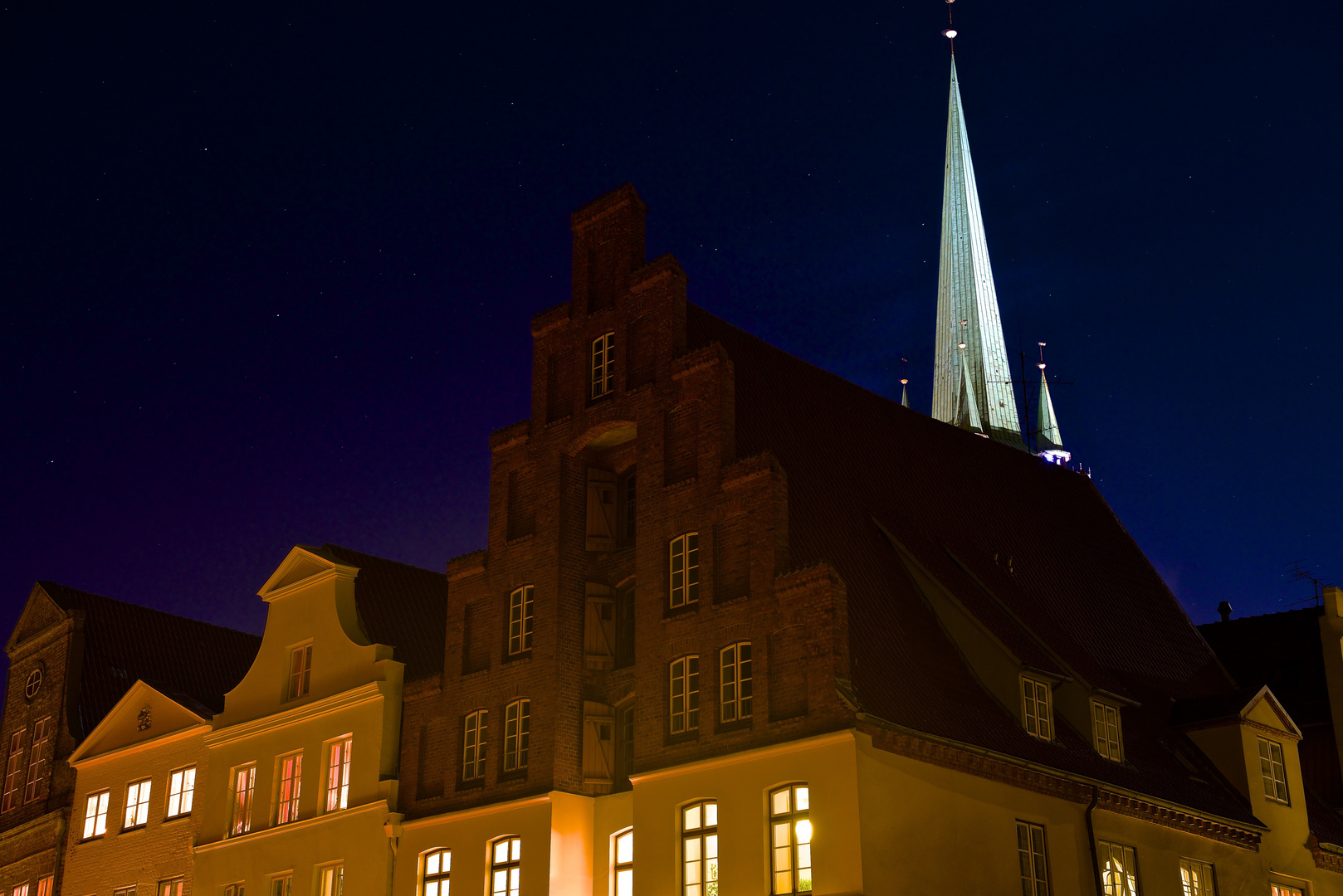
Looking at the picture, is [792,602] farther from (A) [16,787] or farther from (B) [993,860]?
(A) [16,787]

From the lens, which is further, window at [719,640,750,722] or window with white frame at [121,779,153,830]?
window with white frame at [121,779,153,830]

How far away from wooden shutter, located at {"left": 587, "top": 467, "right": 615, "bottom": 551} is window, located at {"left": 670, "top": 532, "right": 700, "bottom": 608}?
3.08 m

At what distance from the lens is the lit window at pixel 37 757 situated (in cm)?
4869

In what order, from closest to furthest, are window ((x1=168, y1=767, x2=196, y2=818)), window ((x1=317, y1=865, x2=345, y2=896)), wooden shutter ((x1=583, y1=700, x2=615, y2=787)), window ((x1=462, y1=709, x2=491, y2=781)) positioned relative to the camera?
wooden shutter ((x1=583, y1=700, x2=615, y2=787))
window ((x1=462, y1=709, x2=491, y2=781))
window ((x1=317, y1=865, x2=345, y2=896))
window ((x1=168, y1=767, x2=196, y2=818))

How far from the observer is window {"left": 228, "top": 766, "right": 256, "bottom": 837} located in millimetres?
40531

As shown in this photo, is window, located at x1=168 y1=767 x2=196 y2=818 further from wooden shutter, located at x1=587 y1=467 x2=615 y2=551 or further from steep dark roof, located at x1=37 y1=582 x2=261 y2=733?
wooden shutter, located at x1=587 y1=467 x2=615 y2=551

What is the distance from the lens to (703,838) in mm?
30328

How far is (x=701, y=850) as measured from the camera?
30359mm

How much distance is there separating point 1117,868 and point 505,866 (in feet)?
42.2

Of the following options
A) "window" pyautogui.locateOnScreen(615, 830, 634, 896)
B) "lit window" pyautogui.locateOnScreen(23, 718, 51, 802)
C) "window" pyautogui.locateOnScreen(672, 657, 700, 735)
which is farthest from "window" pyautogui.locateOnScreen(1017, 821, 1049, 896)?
"lit window" pyautogui.locateOnScreen(23, 718, 51, 802)

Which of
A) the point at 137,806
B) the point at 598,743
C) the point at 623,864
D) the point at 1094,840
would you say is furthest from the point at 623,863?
the point at 137,806

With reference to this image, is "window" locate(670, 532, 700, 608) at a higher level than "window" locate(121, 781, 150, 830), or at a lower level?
higher

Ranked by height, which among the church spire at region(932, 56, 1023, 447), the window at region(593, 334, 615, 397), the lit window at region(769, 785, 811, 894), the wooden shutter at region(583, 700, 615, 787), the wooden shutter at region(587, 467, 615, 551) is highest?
the church spire at region(932, 56, 1023, 447)

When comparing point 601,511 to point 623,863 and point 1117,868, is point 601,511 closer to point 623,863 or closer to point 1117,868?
point 623,863
